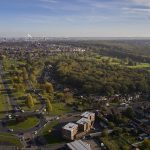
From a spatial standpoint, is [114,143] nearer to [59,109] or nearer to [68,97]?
[59,109]

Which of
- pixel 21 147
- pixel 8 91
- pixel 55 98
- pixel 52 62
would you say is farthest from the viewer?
pixel 52 62

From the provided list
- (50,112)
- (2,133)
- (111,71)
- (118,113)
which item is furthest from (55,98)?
(111,71)

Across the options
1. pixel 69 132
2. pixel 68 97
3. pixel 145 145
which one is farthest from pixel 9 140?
pixel 68 97

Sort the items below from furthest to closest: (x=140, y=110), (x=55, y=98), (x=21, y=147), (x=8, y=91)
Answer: (x=8, y=91) < (x=55, y=98) < (x=140, y=110) < (x=21, y=147)

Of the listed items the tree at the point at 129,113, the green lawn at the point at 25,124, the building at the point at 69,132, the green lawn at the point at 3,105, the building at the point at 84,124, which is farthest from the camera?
the green lawn at the point at 3,105

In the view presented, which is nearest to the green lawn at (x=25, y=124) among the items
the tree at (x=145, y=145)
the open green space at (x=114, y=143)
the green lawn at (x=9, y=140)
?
the green lawn at (x=9, y=140)

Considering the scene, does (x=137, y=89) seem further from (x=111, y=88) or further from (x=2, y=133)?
(x=2, y=133)

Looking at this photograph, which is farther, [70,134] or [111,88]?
[111,88]

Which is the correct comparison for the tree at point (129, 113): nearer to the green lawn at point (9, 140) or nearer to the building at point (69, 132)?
the building at point (69, 132)
